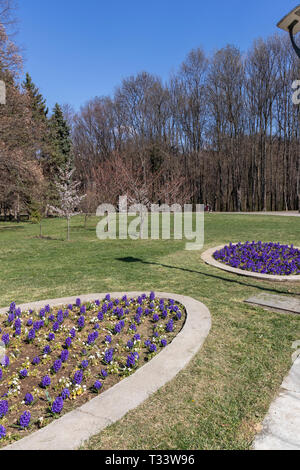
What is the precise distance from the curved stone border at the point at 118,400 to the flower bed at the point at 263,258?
3340mm

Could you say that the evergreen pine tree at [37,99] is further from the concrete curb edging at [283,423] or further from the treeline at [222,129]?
the concrete curb edging at [283,423]

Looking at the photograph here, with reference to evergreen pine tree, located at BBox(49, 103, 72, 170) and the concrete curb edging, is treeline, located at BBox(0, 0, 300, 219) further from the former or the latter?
the concrete curb edging

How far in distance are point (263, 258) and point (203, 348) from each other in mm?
4406

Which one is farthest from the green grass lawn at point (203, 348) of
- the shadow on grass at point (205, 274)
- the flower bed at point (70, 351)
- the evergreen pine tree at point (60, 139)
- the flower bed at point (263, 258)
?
the evergreen pine tree at point (60, 139)

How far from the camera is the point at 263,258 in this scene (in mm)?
6859

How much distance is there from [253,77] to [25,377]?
33.3 metres

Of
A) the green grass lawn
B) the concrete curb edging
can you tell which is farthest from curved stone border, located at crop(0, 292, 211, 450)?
the concrete curb edging

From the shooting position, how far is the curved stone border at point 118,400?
1.83 meters

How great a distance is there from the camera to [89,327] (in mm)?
3666

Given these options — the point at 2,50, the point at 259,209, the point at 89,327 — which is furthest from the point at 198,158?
the point at 89,327

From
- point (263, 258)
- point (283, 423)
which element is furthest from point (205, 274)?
point (283, 423)

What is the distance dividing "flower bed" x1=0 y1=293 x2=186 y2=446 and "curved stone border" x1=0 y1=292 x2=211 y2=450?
13 centimetres

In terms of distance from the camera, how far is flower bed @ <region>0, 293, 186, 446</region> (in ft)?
7.36

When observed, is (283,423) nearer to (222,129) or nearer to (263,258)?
(263,258)
